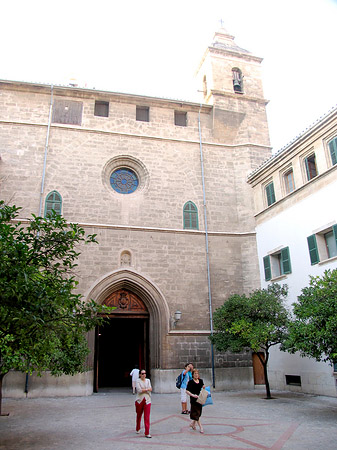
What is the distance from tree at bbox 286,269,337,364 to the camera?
8992mm

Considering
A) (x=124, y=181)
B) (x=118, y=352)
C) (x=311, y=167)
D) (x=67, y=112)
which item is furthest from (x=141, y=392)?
(x=118, y=352)

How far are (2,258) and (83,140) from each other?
43.0 ft

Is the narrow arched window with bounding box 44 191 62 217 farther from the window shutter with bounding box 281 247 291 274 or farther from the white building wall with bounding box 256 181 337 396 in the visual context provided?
the window shutter with bounding box 281 247 291 274

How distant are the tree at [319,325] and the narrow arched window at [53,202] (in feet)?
35.3

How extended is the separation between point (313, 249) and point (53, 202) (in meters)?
10.6

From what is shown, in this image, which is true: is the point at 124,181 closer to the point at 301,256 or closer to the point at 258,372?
the point at 301,256

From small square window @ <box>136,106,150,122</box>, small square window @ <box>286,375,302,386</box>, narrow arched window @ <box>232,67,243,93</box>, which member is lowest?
small square window @ <box>286,375,302,386</box>

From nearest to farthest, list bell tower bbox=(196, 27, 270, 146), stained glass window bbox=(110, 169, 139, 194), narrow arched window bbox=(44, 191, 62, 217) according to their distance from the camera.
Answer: narrow arched window bbox=(44, 191, 62, 217), stained glass window bbox=(110, 169, 139, 194), bell tower bbox=(196, 27, 270, 146)

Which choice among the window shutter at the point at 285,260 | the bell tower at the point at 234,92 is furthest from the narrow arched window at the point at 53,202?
the window shutter at the point at 285,260

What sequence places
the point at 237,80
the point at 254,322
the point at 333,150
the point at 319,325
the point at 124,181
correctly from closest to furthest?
1. the point at 319,325
2. the point at 254,322
3. the point at 333,150
4. the point at 124,181
5. the point at 237,80

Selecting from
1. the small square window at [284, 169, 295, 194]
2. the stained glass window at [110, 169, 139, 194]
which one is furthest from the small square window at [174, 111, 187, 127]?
the small square window at [284, 169, 295, 194]

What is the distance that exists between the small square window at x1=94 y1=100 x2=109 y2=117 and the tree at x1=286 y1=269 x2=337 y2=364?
13.4 meters

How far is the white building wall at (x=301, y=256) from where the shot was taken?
13.3 m

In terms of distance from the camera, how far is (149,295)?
16344 mm
